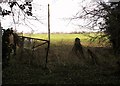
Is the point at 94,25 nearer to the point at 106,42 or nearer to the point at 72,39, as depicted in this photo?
the point at 106,42

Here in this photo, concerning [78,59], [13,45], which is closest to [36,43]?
[78,59]

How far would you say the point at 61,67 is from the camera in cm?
1909

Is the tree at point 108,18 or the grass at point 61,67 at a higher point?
the tree at point 108,18

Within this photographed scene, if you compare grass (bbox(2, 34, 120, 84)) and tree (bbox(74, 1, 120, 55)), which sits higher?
tree (bbox(74, 1, 120, 55))

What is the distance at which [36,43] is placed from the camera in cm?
2084

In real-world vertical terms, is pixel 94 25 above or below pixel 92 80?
Answer: above

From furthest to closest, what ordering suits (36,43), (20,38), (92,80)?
(36,43) → (20,38) → (92,80)

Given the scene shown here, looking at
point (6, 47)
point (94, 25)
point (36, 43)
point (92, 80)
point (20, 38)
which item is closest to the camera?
point (92, 80)

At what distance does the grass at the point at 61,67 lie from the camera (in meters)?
14.2

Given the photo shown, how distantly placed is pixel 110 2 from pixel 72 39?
428 inches

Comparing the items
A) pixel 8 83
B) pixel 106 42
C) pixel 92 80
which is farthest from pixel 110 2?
pixel 8 83

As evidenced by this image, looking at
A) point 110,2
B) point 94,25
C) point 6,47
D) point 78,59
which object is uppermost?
point 110,2

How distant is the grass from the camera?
14169mm

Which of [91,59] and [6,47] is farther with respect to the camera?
[91,59]
